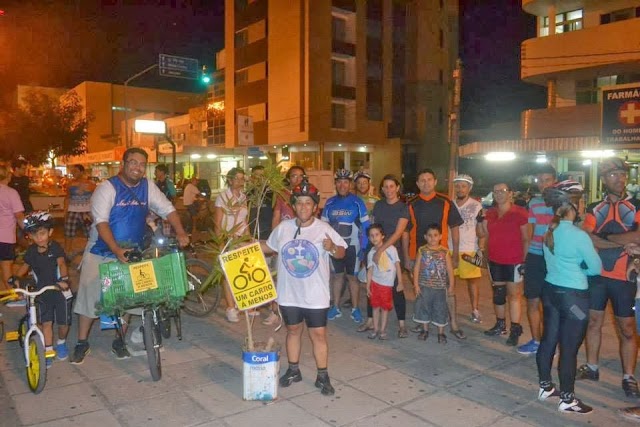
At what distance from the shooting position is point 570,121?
17797mm

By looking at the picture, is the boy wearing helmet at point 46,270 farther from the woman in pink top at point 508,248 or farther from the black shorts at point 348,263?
the woman in pink top at point 508,248

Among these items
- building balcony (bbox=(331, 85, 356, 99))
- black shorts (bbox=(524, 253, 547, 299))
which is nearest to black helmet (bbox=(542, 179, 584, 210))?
black shorts (bbox=(524, 253, 547, 299))

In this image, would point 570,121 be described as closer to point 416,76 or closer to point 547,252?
point 547,252

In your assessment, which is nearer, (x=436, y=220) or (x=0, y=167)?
(x=436, y=220)

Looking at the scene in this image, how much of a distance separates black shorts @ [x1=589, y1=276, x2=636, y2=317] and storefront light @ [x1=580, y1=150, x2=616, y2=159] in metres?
12.8

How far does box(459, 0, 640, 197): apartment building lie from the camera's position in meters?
16.9

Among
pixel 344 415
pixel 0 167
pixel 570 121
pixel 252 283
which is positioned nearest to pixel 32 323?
pixel 252 283

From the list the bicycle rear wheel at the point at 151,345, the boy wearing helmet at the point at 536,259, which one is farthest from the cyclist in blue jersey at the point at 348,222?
the bicycle rear wheel at the point at 151,345

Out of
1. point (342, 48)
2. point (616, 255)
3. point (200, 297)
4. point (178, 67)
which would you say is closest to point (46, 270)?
Result: point (200, 297)

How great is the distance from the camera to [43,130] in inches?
1358

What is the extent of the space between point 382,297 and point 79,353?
132 inches

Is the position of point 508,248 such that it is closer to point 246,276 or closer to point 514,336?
point 514,336

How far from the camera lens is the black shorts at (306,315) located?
4.59m

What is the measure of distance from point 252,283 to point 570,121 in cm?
1634
